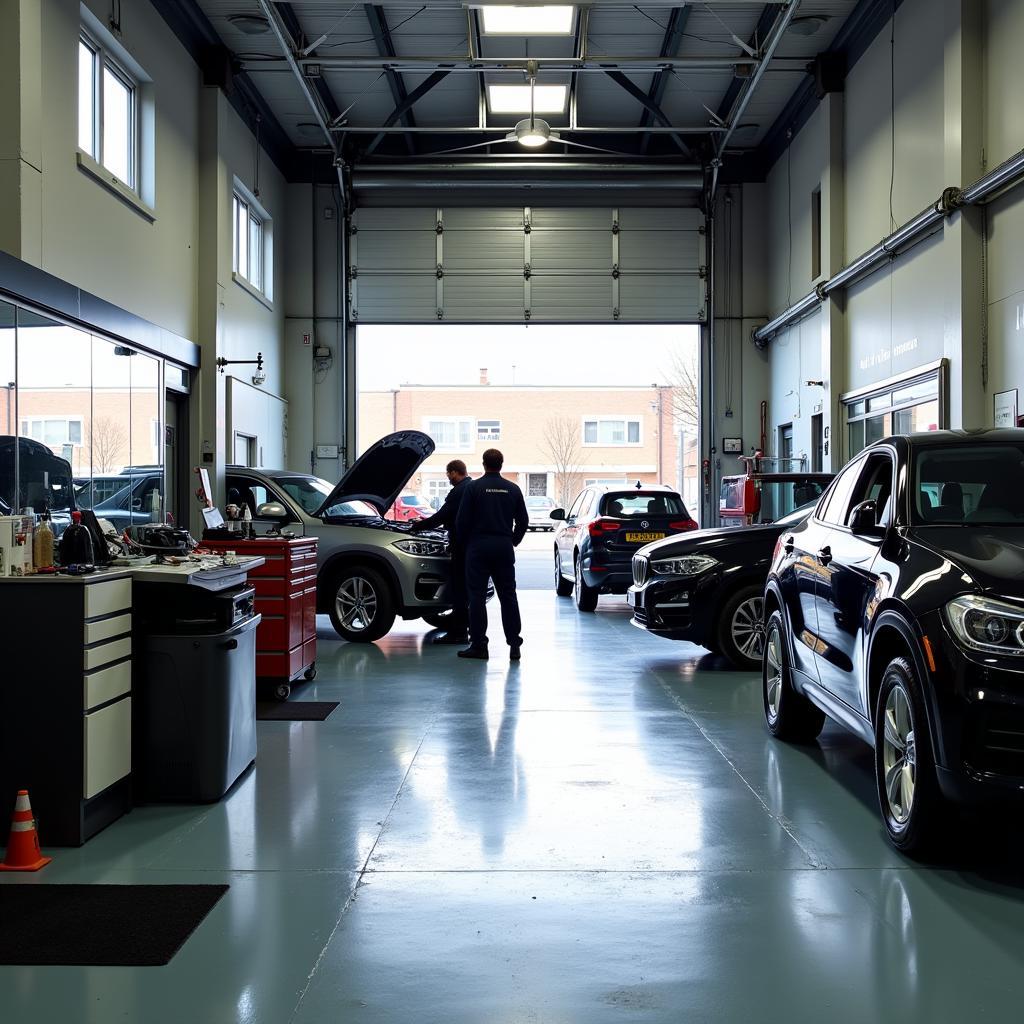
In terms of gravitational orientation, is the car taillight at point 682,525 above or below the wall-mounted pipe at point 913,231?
below

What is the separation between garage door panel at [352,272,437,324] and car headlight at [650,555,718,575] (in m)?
10.8

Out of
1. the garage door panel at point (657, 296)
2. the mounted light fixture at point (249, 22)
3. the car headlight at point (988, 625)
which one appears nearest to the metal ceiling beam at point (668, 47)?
the garage door panel at point (657, 296)

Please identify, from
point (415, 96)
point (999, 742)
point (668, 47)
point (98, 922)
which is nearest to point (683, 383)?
point (415, 96)

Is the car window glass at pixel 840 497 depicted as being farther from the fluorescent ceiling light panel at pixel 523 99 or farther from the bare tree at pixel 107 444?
the fluorescent ceiling light panel at pixel 523 99

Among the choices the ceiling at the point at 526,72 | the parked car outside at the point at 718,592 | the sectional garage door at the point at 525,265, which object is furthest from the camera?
the sectional garage door at the point at 525,265

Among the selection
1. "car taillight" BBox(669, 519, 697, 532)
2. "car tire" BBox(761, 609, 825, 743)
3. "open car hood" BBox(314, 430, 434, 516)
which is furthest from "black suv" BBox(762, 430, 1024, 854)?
"car taillight" BBox(669, 519, 697, 532)

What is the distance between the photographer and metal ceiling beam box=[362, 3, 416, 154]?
13.1 meters

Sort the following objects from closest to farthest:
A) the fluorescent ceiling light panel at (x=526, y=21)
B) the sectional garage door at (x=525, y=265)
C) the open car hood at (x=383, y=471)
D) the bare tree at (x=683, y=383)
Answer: the open car hood at (x=383, y=471) < the fluorescent ceiling light panel at (x=526, y=21) < the sectional garage door at (x=525, y=265) < the bare tree at (x=683, y=383)

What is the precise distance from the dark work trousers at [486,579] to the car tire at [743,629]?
5.91ft

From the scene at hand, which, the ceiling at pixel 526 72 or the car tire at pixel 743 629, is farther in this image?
the ceiling at pixel 526 72

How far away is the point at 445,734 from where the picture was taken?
20.5 ft

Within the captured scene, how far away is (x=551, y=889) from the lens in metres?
3.72

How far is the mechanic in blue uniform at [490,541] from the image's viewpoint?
9.08m

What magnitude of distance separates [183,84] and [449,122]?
569cm
